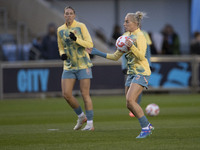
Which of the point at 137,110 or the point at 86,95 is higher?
the point at 137,110

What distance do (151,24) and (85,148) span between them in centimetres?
2730

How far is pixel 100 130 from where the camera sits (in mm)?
10359

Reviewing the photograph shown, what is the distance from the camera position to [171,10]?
34.6 metres

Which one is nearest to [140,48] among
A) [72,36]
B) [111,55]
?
[111,55]

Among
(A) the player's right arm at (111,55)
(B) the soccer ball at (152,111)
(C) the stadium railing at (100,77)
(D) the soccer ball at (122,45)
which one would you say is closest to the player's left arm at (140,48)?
(D) the soccer ball at (122,45)

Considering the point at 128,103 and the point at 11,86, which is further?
the point at 11,86

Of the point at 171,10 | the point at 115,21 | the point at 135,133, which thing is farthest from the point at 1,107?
the point at 171,10

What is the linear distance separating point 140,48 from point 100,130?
2193 mm

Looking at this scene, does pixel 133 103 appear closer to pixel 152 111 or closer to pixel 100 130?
pixel 100 130

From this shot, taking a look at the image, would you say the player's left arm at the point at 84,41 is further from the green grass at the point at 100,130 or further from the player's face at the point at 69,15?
the green grass at the point at 100,130

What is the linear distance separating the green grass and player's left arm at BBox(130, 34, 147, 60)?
1.34m

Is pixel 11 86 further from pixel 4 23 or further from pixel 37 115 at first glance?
pixel 37 115

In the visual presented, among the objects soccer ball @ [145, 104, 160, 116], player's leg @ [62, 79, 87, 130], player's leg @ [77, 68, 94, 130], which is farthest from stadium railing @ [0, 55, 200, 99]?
player's leg @ [77, 68, 94, 130]

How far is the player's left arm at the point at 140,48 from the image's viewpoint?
8789 mm
